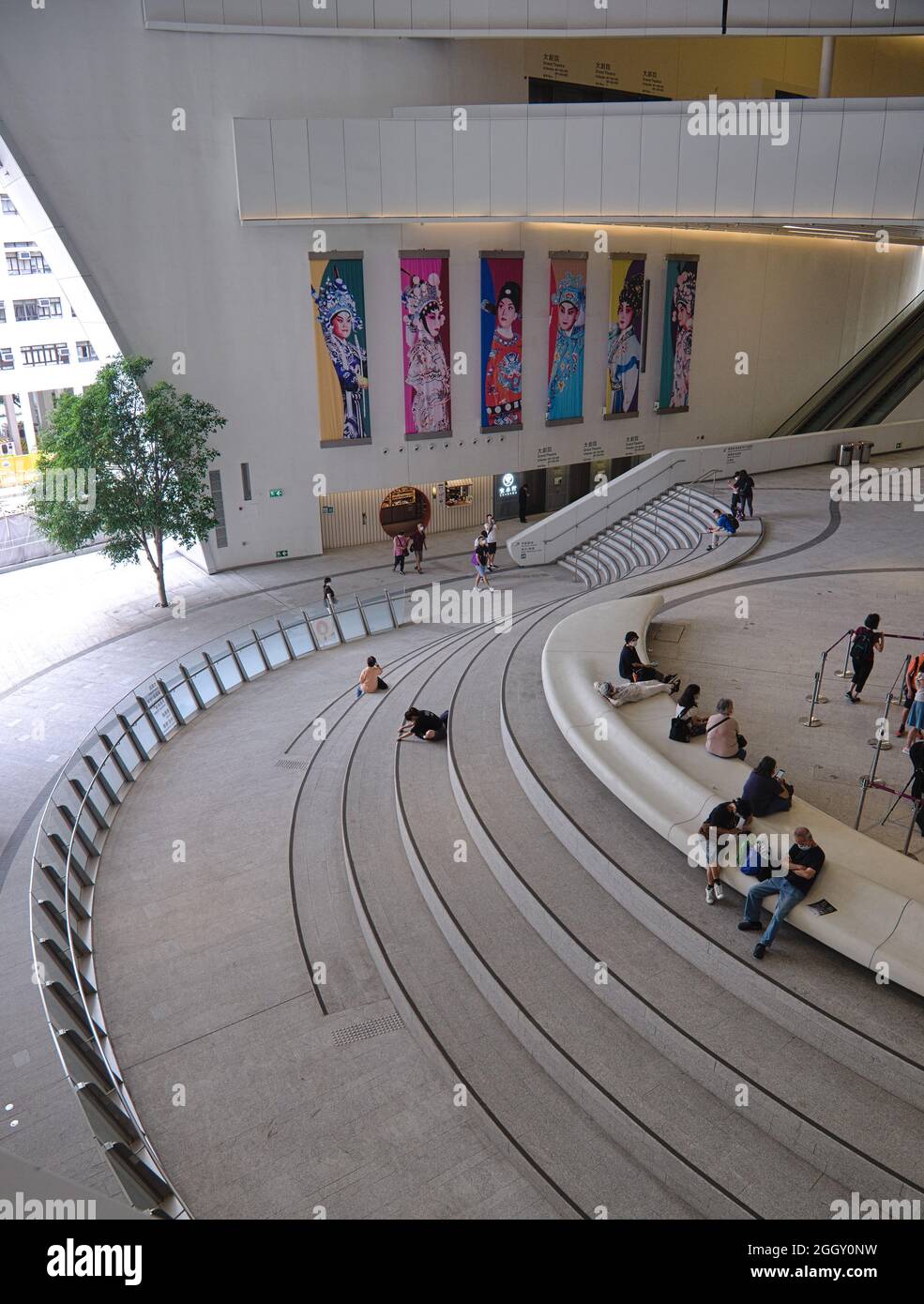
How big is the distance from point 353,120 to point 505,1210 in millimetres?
20765

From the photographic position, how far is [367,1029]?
7031mm

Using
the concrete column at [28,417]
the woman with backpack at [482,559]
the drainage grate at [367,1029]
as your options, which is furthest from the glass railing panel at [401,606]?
the concrete column at [28,417]

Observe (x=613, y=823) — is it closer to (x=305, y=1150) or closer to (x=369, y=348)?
(x=305, y=1150)

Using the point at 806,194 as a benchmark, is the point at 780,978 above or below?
below

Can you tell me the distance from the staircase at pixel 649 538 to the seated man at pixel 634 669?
25.3 ft

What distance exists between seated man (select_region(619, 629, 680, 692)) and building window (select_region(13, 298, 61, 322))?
1107 inches

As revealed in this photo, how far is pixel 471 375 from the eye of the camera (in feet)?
77.4

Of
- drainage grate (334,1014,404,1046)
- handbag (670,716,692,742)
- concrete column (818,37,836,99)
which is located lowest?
drainage grate (334,1014,404,1046)

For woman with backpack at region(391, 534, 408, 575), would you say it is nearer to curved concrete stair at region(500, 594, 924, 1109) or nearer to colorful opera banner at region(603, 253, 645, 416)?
colorful opera banner at region(603, 253, 645, 416)

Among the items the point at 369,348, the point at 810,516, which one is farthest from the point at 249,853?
the point at 369,348

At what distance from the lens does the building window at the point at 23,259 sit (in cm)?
2973

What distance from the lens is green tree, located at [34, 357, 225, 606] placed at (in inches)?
688

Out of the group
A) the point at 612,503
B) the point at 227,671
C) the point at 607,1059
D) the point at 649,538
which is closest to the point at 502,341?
the point at 612,503

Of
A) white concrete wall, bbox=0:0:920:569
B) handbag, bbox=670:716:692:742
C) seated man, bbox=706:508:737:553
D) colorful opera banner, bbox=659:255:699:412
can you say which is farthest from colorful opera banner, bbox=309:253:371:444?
handbag, bbox=670:716:692:742
